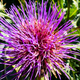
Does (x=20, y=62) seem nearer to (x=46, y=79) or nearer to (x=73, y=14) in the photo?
(x=46, y=79)

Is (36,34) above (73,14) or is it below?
below

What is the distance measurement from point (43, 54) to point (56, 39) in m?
0.14

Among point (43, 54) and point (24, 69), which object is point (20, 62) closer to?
point (24, 69)

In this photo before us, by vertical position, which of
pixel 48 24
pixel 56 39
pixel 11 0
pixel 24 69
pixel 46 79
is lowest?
pixel 46 79

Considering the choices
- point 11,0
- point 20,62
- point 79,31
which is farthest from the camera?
point 11,0

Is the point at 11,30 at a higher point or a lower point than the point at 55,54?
higher

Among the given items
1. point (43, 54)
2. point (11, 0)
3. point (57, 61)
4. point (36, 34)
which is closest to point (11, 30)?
point (36, 34)

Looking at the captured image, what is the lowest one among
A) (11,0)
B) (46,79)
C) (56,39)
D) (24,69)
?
(46,79)

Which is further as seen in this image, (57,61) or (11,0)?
(11,0)

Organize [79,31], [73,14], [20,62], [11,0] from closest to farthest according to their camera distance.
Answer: [20,62], [79,31], [73,14], [11,0]

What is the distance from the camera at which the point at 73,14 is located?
115cm

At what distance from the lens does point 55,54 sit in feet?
2.84

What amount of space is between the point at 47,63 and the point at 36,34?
22cm

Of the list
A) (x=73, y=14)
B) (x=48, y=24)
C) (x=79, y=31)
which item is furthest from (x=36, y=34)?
(x=73, y=14)
